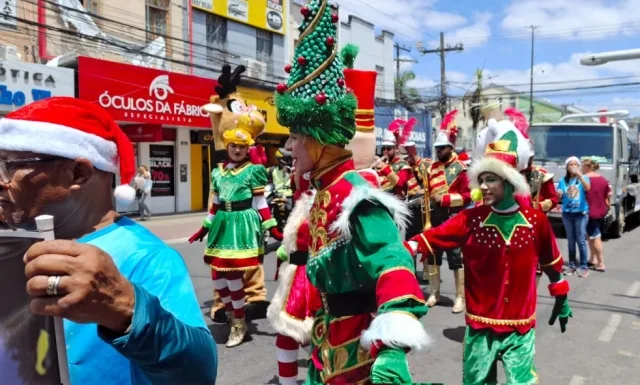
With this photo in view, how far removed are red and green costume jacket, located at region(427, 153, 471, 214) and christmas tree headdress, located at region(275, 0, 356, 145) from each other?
3.93 m

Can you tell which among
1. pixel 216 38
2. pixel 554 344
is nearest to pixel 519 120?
pixel 554 344

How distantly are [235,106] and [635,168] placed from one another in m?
14.0

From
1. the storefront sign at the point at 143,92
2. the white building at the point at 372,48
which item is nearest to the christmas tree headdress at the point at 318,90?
the storefront sign at the point at 143,92

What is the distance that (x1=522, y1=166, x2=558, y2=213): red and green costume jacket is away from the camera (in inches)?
273

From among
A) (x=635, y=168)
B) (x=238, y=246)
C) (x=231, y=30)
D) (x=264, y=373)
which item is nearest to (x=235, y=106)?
(x=238, y=246)

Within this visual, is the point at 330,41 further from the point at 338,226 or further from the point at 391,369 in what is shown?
the point at 391,369

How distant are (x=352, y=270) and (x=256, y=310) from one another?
4327mm

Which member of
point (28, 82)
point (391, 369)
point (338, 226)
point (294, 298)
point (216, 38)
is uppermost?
point (216, 38)

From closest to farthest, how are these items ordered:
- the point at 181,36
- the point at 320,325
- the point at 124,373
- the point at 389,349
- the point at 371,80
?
1. the point at 124,373
2. the point at 389,349
3. the point at 320,325
4. the point at 371,80
5. the point at 181,36

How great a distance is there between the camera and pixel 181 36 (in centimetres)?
1930

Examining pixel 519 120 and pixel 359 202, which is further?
pixel 519 120

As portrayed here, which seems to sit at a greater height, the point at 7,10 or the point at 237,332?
the point at 7,10

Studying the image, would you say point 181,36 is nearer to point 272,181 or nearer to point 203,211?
point 203,211

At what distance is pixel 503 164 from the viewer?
3.81 meters
